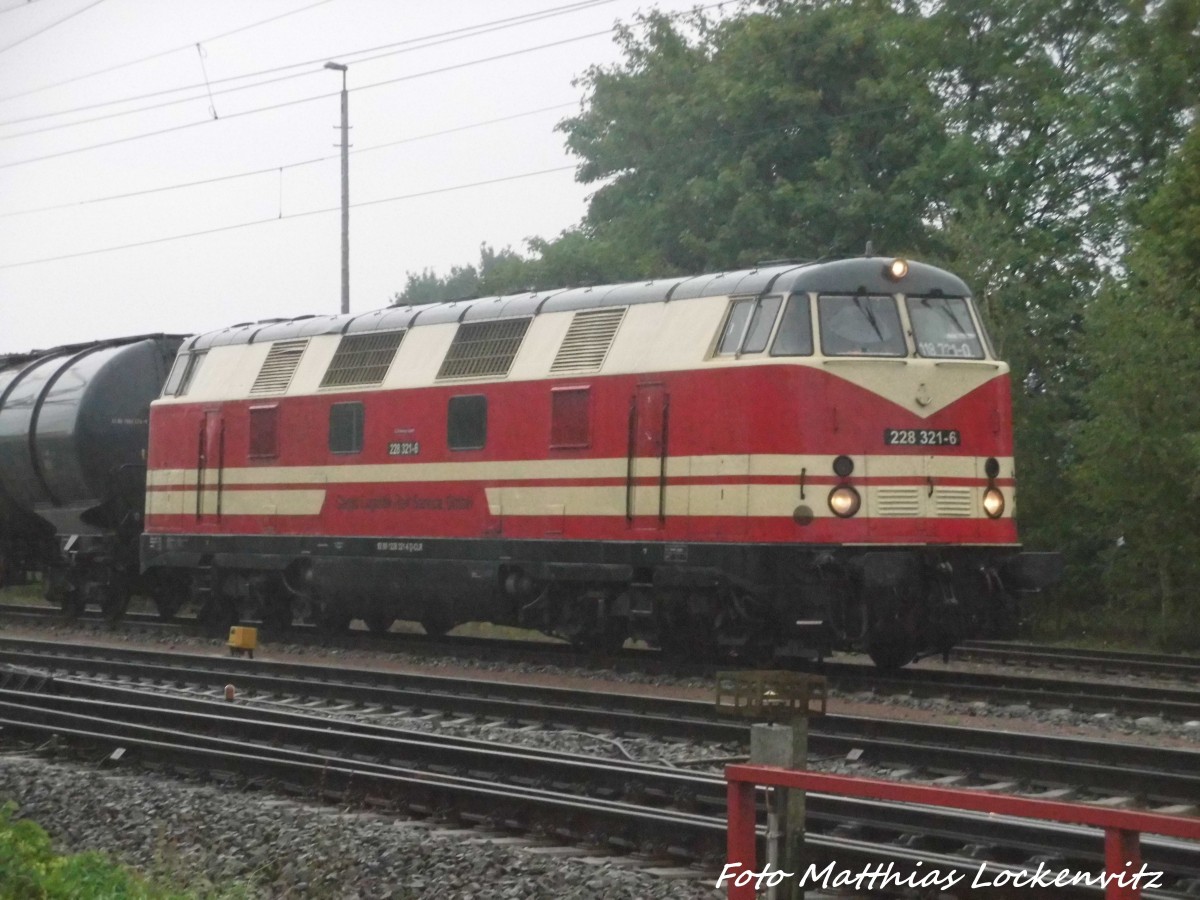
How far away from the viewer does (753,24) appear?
3416 cm

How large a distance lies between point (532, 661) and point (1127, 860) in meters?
12.8

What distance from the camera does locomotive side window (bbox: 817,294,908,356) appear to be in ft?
47.7

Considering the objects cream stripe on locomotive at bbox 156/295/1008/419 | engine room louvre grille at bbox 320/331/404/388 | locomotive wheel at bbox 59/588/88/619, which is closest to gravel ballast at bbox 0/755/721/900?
cream stripe on locomotive at bbox 156/295/1008/419

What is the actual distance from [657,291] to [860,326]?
7.22ft

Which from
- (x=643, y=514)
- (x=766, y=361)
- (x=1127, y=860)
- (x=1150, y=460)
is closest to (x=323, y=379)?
(x=643, y=514)

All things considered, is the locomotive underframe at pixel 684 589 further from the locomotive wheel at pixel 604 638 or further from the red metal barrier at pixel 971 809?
the red metal barrier at pixel 971 809

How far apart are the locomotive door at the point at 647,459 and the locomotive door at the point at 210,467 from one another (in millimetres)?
7299

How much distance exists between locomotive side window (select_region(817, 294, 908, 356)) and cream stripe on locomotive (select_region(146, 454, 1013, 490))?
102cm

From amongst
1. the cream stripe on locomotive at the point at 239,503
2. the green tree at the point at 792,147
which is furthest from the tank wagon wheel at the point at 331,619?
the green tree at the point at 792,147

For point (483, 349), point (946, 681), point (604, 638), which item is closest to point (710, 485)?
point (604, 638)

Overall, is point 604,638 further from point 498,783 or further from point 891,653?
point 498,783

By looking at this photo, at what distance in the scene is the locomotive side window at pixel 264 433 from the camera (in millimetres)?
19984

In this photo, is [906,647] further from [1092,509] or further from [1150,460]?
[1092,509]

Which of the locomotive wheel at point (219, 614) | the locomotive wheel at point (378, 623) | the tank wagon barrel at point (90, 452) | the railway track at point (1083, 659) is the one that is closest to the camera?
the railway track at point (1083, 659)
